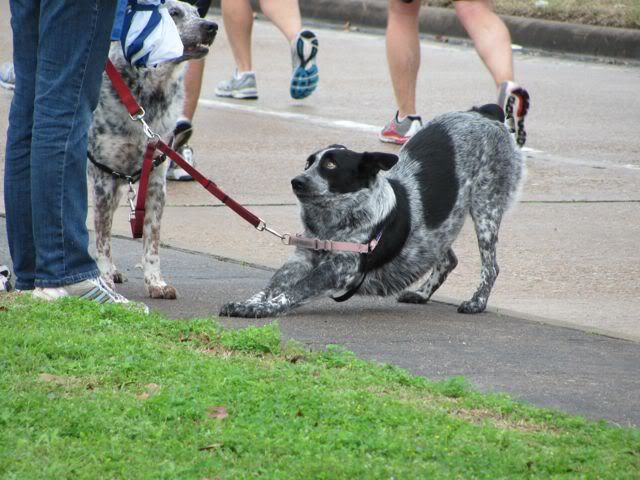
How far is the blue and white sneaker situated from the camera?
405 inches

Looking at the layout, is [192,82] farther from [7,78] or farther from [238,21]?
[7,78]

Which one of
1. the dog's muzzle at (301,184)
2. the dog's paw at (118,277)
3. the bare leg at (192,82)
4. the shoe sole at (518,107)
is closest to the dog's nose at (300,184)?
the dog's muzzle at (301,184)

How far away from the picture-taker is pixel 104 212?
6172mm

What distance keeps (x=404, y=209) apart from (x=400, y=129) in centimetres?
383

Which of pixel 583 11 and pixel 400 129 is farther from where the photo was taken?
pixel 583 11

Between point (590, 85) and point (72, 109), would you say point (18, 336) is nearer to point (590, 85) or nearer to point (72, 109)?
point (72, 109)

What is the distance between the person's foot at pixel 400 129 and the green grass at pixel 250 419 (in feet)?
16.5

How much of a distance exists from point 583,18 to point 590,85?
3279 mm

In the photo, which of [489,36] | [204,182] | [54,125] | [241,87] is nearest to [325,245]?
[204,182]

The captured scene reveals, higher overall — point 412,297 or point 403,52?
point 403,52

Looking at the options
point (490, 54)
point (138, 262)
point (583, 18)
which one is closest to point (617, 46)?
point (583, 18)

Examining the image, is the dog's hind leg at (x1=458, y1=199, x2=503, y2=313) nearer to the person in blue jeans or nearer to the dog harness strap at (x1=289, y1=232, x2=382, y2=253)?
the dog harness strap at (x1=289, y1=232, x2=382, y2=253)

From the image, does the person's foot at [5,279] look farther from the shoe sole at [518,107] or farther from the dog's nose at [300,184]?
the shoe sole at [518,107]

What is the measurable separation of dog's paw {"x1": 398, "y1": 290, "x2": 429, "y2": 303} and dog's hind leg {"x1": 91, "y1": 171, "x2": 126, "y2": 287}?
1.33 m
